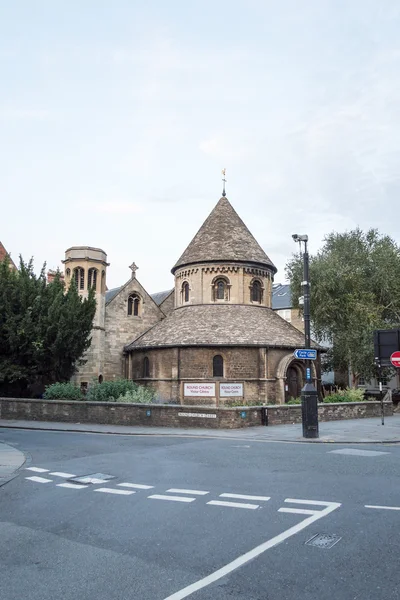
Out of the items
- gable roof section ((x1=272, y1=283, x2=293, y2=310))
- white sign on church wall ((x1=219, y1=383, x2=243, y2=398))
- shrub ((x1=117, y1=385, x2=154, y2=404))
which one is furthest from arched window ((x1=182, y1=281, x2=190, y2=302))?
gable roof section ((x1=272, y1=283, x2=293, y2=310))

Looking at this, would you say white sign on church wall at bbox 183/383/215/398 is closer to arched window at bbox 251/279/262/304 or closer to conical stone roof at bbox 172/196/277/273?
arched window at bbox 251/279/262/304

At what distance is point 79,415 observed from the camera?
24.9 meters

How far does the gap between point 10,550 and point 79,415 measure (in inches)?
755

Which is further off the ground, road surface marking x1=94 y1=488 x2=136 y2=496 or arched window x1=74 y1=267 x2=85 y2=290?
arched window x1=74 y1=267 x2=85 y2=290

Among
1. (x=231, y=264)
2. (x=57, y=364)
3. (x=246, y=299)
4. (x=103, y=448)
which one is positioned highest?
(x=231, y=264)

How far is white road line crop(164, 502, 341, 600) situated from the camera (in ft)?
15.9

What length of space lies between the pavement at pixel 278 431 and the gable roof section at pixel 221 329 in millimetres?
8450

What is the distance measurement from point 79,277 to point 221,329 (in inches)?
431

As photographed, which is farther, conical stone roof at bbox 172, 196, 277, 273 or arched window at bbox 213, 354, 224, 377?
conical stone roof at bbox 172, 196, 277, 273

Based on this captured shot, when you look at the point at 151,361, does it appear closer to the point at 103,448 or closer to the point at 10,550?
the point at 103,448

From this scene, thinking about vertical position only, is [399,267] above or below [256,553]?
above

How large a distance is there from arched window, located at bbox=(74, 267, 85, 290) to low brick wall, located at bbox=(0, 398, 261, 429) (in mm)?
10766

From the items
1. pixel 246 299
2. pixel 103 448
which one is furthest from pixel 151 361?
pixel 103 448

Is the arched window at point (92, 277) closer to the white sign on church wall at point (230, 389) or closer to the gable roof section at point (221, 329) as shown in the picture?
the gable roof section at point (221, 329)
